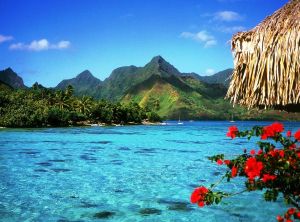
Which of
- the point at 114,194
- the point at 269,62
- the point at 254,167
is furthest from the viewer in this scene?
the point at 114,194

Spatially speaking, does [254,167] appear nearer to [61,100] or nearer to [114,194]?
[114,194]

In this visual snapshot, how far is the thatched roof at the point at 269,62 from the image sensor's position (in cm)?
730

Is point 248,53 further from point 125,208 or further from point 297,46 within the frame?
point 125,208

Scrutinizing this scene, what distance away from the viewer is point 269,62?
7.58 meters

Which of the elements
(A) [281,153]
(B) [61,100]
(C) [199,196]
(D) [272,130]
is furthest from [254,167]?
(B) [61,100]

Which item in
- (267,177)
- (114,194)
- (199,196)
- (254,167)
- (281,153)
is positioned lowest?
(114,194)

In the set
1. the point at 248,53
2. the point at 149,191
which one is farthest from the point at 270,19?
the point at 149,191

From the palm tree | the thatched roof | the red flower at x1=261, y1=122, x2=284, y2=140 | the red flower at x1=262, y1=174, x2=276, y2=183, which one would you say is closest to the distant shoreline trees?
the palm tree

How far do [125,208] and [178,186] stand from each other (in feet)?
15.3

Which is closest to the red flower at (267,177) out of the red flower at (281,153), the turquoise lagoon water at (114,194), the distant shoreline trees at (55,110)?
the red flower at (281,153)

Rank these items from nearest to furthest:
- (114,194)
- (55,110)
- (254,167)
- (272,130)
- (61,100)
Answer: (254,167) < (272,130) < (114,194) < (55,110) < (61,100)

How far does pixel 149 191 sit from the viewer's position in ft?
51.1

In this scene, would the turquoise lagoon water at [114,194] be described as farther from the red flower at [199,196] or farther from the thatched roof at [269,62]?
the red flower at [199,196]

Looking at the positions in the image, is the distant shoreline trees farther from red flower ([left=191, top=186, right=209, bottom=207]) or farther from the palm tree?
red flower ([left=191, top=186, right=209, bottom=207])
